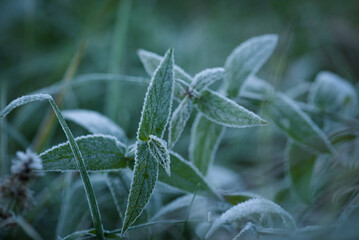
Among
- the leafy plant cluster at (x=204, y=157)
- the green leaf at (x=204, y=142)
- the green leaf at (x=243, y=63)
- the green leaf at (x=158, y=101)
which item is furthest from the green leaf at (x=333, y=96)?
the green leaf at (x=158, y=101)

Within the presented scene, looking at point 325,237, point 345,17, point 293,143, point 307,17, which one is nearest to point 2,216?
point 325,237

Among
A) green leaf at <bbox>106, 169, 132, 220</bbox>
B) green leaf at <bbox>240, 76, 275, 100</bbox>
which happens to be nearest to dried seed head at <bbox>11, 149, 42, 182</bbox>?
green leaf at <bbox>106, 169, 132, 220</bbox>

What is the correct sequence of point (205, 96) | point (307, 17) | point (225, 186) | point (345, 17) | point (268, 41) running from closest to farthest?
point (205, 96) < point (268, 41) < point (225, 186) < point (307, 17) < point (345, 17)

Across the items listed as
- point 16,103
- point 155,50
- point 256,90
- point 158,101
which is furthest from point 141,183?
point 155,50

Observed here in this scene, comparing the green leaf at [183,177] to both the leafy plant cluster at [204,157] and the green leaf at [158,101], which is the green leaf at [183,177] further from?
the green leaf at [158,101]

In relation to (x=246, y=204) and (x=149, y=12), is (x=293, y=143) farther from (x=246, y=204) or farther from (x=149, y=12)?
(x=149, y=12)

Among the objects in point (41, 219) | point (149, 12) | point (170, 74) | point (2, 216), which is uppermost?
point (149, 12)

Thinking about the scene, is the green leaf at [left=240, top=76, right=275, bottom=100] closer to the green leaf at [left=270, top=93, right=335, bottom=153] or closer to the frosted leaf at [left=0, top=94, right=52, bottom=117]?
the green leaf at [left=270, top=93, right=335, bottom=153]

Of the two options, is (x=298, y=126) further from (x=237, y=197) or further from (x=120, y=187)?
(x=120, y=187)
